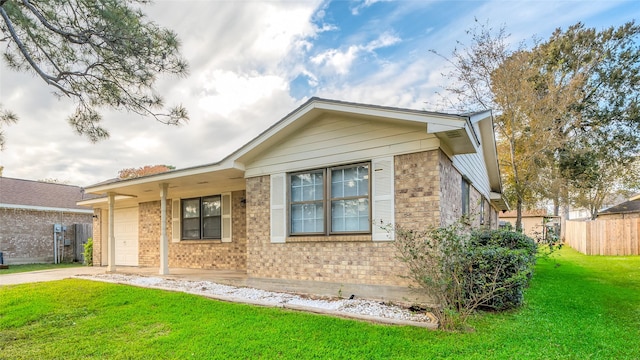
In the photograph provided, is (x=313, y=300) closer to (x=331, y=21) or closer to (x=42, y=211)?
(x=331, y=21)

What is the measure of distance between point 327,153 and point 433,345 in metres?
4.01

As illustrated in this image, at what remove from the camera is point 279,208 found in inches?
297

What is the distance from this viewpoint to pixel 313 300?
651 centimetres

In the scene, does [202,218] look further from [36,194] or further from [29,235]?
[36,194]

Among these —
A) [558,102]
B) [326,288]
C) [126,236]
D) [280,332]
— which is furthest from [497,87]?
[126,236]

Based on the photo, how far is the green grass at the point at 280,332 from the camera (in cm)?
397

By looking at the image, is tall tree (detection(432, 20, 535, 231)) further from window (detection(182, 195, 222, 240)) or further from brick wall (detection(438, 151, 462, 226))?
window (detection(182, 195, 222, 240))

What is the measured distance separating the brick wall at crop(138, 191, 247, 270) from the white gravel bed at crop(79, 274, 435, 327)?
6.48ft

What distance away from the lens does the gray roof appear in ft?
57.9

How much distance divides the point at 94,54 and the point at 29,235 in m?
16.8

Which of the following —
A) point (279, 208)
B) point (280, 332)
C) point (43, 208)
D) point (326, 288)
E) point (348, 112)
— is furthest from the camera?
point (43, 208)

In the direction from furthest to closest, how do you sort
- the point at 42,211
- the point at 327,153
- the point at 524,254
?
the point at 42,211, the point at 327,153, the point at 524,254

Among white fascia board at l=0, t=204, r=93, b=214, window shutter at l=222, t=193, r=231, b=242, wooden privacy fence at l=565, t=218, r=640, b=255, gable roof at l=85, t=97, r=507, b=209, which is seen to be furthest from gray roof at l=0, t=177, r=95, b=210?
wooden privacy fence at l=565, t=218, r=640, b=255

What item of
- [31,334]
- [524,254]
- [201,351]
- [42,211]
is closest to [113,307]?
[31,334]
